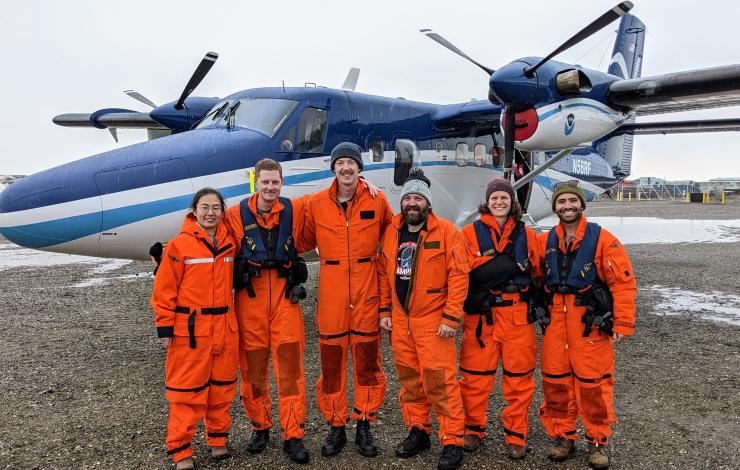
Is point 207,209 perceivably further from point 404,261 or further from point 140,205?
point 140,205

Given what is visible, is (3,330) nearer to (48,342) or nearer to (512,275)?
(48,342)

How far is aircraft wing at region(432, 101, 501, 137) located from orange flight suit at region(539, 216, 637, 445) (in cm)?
492

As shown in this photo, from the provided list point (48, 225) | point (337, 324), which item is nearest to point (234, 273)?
point (337, 324)

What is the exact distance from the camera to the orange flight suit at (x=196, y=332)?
140 inches

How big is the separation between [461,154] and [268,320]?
5.79 meters

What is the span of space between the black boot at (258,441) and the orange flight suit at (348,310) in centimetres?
44

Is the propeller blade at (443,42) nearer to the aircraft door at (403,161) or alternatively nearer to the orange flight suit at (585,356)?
the aircraft door at (403,161)

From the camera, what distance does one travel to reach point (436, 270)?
3.72m

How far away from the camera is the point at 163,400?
4754 millimetres

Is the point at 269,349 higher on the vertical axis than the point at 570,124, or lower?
lower

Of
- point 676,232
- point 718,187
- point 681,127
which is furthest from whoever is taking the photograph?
point 718,187

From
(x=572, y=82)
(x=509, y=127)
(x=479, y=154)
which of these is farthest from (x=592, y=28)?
(x=479, y=154)

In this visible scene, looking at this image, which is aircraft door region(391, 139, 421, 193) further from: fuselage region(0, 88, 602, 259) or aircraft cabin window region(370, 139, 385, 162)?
aircraft cabin window region(370, 139, 385, 162)

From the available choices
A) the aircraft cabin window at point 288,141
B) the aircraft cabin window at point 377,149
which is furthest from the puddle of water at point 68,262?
the aircraft cabin window at point 377,149
